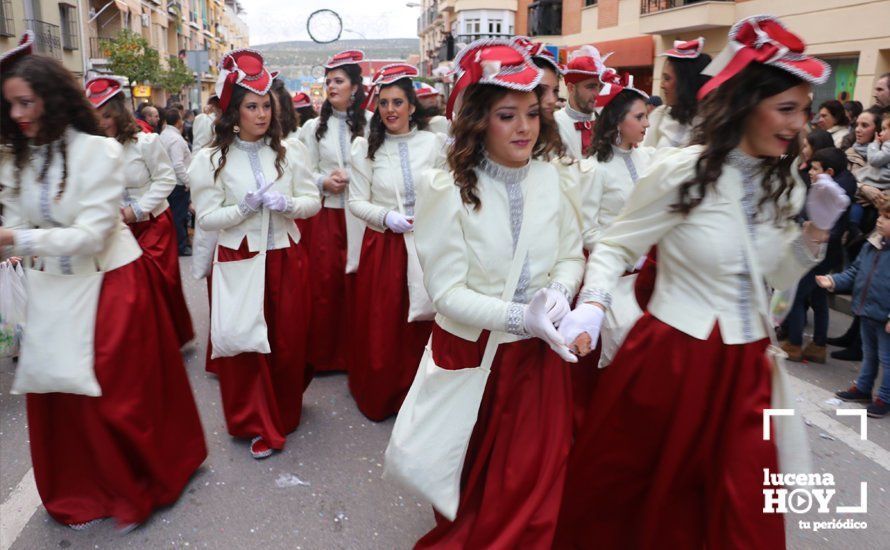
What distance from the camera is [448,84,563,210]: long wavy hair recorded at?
2.47m

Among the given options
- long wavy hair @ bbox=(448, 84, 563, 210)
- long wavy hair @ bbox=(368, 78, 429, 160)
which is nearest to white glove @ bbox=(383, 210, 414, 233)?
long wavy hair @ bbox=(368, 78, 429, 160)

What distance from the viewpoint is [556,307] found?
7.84 feet

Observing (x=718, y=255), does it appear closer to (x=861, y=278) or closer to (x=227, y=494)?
(x=227, y=494)

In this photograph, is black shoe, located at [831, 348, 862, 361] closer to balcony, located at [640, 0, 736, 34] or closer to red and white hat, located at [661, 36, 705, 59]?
red and white hat, located at [661, 36, 705, 59]

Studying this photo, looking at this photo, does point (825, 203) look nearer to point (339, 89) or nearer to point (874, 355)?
point (874, 355)

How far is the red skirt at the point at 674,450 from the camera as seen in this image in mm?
2311

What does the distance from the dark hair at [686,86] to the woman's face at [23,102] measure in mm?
3589

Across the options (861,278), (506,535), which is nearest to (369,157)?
(506,535)

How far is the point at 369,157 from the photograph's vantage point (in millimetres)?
4527

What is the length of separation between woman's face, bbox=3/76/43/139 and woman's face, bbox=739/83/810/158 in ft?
9.17

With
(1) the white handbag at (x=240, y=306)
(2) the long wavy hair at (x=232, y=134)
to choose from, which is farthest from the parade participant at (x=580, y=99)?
(1) the white handbag at (x=240, y=306)

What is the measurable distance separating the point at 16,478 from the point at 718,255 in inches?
145

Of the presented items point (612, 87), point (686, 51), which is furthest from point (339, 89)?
point (686, 51)

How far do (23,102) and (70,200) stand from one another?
17.5 inches
